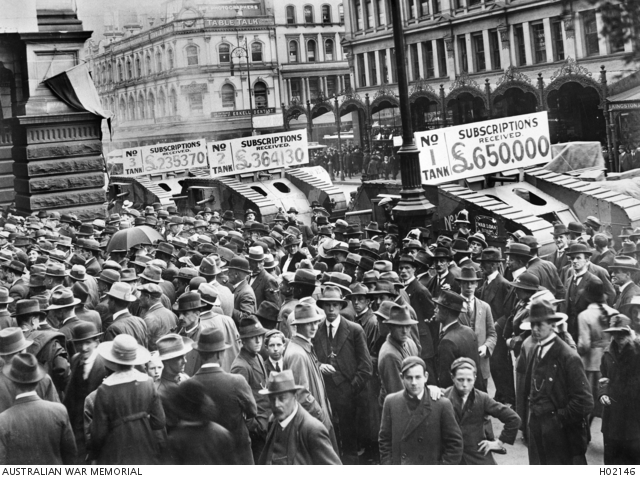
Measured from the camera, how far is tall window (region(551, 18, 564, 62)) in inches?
667

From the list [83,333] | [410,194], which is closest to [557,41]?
[410,194]

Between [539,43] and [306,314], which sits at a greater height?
[539,43]

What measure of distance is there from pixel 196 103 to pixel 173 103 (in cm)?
87

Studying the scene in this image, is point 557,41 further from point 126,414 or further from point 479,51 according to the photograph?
point 126,414

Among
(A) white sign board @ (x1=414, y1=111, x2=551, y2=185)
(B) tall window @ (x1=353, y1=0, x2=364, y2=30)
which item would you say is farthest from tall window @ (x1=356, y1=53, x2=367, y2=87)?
(A) white sign board @ (x1=414, y1=111, x2=551, y2=185)

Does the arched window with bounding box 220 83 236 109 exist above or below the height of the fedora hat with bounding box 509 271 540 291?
above

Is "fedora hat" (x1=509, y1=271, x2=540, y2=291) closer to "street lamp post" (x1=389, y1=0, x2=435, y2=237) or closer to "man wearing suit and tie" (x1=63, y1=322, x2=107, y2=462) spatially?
"man wearing suit and tie" (x1=63, y1=322, x2=107, y2=462)

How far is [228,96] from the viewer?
31.0 metres

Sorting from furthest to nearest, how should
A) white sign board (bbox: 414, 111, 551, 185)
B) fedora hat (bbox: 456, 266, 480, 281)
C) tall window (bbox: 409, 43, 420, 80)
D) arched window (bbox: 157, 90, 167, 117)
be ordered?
1. arched window (bbox: 157, 90, 167, 117)
2. tall window (bbox: 409, 43, 420, 80)
3. white sign board (bbox: 414, 111, 551, 185)
4. fedora hat (bbox: 456, 266, 480, 281)

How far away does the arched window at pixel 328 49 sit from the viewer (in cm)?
2911

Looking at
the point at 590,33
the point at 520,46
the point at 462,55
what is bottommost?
the point at 590,33

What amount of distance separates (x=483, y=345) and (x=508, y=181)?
772 centimetres

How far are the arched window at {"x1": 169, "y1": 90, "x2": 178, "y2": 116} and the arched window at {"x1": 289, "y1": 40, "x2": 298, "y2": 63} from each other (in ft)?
13.8

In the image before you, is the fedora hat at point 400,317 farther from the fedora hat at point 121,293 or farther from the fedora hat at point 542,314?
the fedora hat at point 121,293
